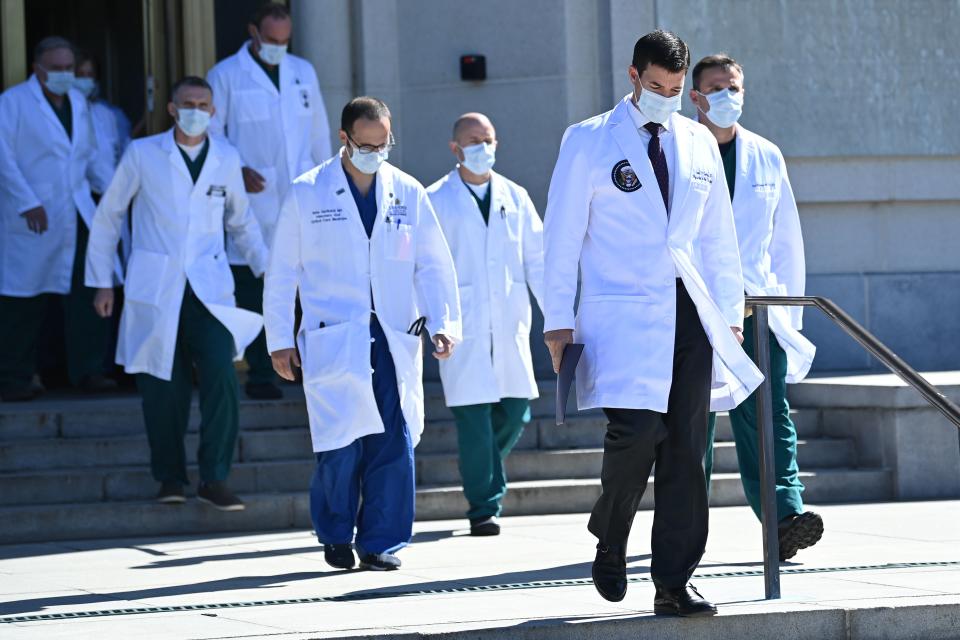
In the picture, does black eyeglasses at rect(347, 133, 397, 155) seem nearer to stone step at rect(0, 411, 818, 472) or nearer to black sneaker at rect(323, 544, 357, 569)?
black sneaker at rect(323, 544, 357, 569)

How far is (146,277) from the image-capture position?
29.7 feet

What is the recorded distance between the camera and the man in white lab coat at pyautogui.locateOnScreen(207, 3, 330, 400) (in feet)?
34.9

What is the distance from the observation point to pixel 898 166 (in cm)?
1241

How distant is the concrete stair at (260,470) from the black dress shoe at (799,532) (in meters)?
2.46

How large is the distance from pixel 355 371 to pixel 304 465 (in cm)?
219

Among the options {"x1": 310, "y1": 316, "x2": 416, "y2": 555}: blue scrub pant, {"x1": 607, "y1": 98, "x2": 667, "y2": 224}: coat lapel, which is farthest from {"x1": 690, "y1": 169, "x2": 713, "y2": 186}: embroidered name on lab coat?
{"x1": 310, "y1": 316, "x2": 416, "y2": 555}: blue scrub pant

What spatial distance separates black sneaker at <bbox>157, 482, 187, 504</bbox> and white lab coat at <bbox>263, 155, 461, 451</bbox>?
1567mm

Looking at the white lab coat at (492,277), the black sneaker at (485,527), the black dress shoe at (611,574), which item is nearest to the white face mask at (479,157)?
the white lab coat at (492,277)

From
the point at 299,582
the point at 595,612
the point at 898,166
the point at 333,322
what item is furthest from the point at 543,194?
the point at 595,612

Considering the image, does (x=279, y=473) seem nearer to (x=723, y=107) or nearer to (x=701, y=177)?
(x=723, y=107)

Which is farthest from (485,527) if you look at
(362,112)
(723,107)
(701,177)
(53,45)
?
(53,45)

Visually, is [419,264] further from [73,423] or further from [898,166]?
[898,166]

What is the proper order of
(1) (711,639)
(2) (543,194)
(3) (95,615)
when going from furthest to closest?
(2) (543,194)
(3) (95,615)
(1) (711,639)

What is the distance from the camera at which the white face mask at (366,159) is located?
304 inches
